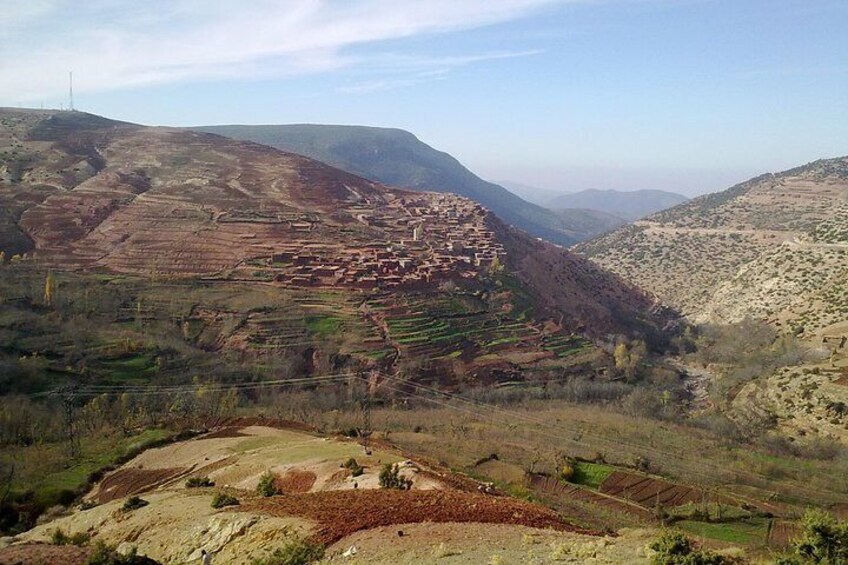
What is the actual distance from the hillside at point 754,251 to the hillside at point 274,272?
9446 millimetres

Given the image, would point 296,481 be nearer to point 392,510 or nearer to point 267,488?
point 267,488

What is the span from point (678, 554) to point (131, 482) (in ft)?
82.7

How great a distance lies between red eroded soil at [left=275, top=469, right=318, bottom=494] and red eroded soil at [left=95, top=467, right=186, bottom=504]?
26.1ft

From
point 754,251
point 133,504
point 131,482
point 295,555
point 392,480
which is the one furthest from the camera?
point 754,251

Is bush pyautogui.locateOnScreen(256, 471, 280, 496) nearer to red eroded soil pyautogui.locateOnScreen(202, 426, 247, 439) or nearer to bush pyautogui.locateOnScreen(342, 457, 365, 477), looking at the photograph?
bush pyautogui.locateOnScreen(342, 457, 365, 477)

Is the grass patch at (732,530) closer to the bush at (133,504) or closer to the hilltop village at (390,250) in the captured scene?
the bush at (133,504)

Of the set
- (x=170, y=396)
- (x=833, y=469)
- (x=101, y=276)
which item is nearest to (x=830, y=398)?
(x=833, y=469)

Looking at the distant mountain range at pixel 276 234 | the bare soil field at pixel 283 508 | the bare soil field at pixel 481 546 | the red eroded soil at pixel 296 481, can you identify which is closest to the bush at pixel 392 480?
the bare soil field at pixel 283 508

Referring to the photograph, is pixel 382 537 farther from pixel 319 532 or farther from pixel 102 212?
pixel 102 212

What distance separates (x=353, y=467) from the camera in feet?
70.9

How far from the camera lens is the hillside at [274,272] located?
5119 cm

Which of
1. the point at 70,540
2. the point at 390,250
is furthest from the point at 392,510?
the point at 390,250

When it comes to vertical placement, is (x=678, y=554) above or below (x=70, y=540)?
above

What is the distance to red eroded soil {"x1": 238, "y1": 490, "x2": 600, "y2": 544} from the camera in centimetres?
1491
